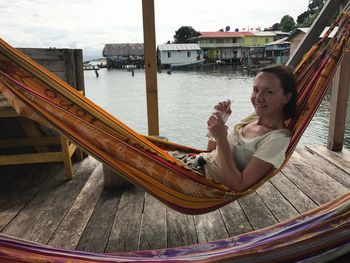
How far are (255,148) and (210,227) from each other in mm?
580

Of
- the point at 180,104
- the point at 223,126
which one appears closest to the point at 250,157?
the point at 223,126

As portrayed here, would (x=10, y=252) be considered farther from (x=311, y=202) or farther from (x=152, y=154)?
(x=311, y=202)

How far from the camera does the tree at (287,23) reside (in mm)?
52438

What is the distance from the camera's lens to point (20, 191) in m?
2.15

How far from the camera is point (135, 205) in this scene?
6.22ft

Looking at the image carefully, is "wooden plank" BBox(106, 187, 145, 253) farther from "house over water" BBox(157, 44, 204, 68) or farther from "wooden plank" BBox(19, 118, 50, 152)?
"house over water" BBox(157, 44, 204, 68)

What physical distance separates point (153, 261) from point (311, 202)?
4.02 feet

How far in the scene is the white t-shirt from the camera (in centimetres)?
121

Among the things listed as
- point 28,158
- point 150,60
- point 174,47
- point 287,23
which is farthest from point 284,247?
point 287,23

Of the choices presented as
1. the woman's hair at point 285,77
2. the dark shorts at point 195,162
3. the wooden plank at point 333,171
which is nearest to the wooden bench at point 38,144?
the dark shorts at point 195,162

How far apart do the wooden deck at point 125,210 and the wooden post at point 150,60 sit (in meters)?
0.53

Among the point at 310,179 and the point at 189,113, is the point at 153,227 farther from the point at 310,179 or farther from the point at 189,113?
the point at 189,113

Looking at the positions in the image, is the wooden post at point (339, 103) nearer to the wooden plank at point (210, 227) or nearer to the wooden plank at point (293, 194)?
the wooden plank at point (293, 194)

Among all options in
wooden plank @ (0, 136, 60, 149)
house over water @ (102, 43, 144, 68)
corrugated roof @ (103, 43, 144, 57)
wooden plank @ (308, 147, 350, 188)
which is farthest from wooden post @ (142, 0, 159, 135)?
corrugated roof @ (103, 43, 144, 57)
